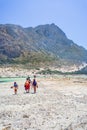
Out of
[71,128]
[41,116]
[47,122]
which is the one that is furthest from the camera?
[41,116]

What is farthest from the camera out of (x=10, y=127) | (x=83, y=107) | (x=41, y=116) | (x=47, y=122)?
(x=83, y=107)

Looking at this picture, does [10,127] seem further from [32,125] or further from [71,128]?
[71,128]

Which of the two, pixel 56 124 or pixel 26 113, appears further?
pixel 26 113

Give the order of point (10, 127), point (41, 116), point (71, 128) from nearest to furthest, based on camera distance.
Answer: point (71, 128), point (10, 127), point (41, 116)

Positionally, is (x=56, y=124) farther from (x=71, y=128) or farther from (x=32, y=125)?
(x=71, y=128)

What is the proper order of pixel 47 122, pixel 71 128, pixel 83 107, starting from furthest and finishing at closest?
pixel 83 107
pixel 47 122
pixel 71 128

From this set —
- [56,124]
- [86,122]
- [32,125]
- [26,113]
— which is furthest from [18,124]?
[86,122]

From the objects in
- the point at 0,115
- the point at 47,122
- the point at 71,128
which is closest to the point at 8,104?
the point at 0,115

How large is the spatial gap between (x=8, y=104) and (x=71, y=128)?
1593 centimetres

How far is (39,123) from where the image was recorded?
76.4 ft

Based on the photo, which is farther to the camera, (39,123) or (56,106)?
(56,106)

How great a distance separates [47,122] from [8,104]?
10.2 metres

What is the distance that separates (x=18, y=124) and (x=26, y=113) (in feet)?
14.2

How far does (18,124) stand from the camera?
2298 centimetres
